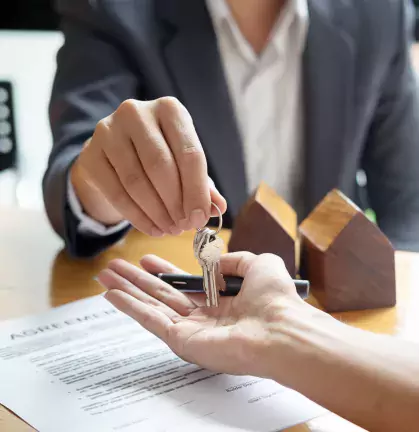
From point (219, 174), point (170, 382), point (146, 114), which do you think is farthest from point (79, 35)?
point (170, 382)

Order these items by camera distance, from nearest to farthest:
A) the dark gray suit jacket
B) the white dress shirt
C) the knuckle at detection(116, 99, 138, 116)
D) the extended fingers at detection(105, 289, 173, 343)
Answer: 1. the extended fingers at detection(105, 289, 173, 343)
2. the knuckle at detection(116, 99, 138, 116)
3. the dark gray suit jacket
4. the white dress shirt

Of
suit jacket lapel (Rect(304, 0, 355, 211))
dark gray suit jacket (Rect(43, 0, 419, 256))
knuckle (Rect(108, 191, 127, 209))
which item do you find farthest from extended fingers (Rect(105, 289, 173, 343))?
suit jacket lapel (Rect(304, 0, 355, 211))

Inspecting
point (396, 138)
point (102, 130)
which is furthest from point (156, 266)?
point (396, 138)

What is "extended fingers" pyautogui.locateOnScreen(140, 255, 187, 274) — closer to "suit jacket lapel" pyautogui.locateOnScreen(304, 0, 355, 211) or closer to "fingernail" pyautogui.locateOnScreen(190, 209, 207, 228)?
"fingernail" pyautogui.locateOnScreen(190, 209, 207, 228)

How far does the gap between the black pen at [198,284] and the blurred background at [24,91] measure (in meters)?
1.39

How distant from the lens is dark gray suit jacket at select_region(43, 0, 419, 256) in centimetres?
110

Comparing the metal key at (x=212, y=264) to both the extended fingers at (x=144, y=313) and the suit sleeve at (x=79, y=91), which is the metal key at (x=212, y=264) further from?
the suit sleeve at (x=79, y=91)

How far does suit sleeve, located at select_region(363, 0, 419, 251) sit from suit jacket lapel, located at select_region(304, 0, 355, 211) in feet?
0.42

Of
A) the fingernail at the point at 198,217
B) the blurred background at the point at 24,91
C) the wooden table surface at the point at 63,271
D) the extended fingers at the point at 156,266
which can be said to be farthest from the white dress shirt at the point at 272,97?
the blurred background at the point at 24,91

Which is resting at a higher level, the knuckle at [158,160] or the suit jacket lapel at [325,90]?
the knuckle at [158,160]

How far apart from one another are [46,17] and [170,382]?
1.64 meters

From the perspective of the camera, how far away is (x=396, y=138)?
129 cm

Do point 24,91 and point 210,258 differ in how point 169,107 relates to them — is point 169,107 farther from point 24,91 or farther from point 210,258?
point 24,91

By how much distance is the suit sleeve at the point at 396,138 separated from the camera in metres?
1.26
